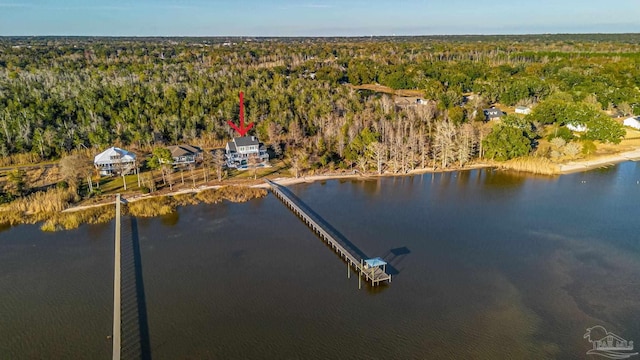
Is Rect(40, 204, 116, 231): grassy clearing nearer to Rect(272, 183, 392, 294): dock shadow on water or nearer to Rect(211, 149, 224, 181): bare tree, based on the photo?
Rect(211, 149, 224, 181): bare tree

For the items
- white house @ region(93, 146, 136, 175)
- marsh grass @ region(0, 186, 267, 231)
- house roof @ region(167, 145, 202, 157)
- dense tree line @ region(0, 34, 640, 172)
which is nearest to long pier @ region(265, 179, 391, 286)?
marsh grass @ region(0, 186, 267, 231)

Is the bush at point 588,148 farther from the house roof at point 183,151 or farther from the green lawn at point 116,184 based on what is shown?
the green lawn at point 116,184

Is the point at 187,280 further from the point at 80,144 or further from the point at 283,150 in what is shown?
the point at 80,144

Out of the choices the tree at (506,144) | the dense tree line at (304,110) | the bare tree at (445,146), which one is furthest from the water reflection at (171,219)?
the tree at (506,144)

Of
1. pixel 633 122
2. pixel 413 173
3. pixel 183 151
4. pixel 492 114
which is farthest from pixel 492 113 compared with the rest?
pixel 183 151

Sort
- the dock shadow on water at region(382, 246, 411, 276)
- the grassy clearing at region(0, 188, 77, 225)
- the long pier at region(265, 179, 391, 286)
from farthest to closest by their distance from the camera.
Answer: the grassy clearing at region(0, 188, 77, 225) → the dock shadow on water at region(382, 246, 411, 276) → the long pier at region(265, 179, 391, 286)

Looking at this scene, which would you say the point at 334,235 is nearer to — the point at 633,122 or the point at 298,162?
the point at 298,162
